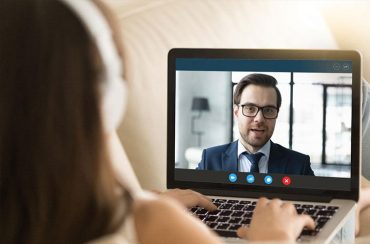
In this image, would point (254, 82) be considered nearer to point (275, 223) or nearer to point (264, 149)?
point (264, 149)

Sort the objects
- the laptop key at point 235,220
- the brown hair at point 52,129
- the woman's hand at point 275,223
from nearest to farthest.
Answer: the brown hair at point 52,129 < the woman's hand at point 275,223 < the laptop key at point 235,220

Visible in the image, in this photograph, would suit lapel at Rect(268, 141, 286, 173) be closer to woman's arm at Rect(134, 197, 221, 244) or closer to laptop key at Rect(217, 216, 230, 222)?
laptop key at Rect(217, 216, 230, 222)

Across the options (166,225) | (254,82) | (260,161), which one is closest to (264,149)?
(260,161)

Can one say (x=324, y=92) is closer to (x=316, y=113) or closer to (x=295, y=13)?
(x=316, y=113)

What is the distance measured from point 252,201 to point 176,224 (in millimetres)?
648

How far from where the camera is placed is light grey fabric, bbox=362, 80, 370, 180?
1.50 m

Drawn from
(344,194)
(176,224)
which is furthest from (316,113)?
(176,224)

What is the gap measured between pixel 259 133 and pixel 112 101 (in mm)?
704

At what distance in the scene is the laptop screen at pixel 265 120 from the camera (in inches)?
53.3

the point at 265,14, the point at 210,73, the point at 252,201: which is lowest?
the point at 252,201

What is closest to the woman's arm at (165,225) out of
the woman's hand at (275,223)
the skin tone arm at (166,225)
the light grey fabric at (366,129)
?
the skin tone arm at (166,225)

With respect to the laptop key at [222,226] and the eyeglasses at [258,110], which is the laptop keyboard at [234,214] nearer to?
the laptop key at [222,226]

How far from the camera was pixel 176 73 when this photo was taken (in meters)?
1.46

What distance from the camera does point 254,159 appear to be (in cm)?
141
